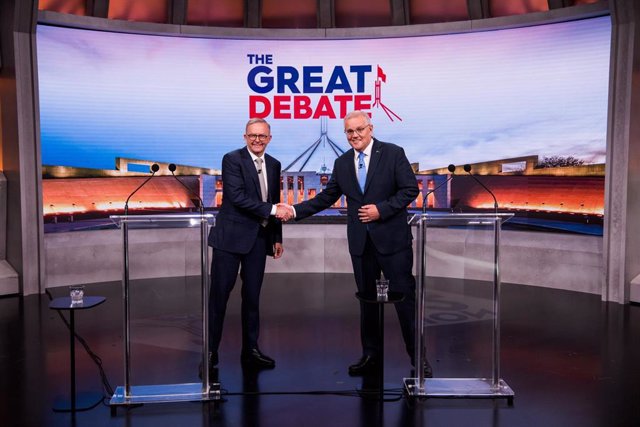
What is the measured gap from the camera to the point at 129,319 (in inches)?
126

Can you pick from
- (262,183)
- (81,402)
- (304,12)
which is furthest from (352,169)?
(304,12)

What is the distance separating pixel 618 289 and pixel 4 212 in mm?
6087

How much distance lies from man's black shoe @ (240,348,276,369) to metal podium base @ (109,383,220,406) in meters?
Result: 0.52

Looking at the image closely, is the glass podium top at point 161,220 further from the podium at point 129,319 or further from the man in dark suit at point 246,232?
the man in dark suit at point 246,232

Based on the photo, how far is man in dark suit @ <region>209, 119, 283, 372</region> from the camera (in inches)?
149

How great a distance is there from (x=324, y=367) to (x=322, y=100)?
14.2ft

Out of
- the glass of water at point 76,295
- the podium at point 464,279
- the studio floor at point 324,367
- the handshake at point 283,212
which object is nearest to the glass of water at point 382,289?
the podium at point 464,279

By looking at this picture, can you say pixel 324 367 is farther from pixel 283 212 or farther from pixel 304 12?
pixel 304 12

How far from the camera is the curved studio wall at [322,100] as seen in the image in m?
6.52

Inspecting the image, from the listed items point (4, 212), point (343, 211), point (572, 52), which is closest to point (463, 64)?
point (572, 52)

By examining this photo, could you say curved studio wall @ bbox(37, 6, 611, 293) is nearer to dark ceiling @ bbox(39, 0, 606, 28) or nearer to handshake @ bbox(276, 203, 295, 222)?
dark ceiling @ bbox(39, 0, 606, 28)

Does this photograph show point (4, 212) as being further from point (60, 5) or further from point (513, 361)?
point (513, 361)

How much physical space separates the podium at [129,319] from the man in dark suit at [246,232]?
16.1 inches

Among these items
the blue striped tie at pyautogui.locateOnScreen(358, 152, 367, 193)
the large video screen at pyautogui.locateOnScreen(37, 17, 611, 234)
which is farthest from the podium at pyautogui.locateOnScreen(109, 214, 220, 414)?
the large video screen at pyautogui.locateOnScreen(37, 17, 611, 234)
